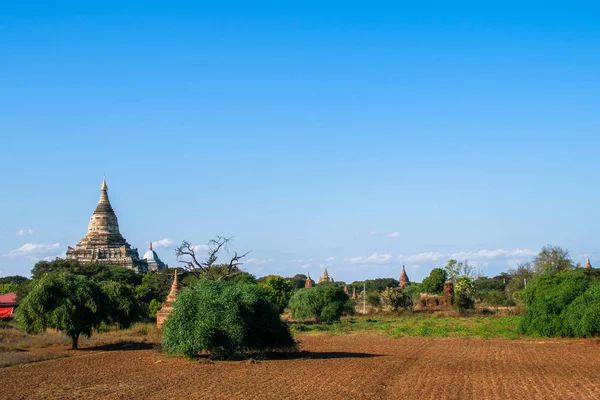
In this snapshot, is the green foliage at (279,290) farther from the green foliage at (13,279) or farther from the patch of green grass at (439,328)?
the green foliage at (13,279)

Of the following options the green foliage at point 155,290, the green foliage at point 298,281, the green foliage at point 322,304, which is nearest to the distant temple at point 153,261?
the green foliage at point 298,281

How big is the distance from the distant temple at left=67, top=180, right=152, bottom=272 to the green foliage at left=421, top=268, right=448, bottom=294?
1880 inches

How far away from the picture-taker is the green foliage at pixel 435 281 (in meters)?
94.8

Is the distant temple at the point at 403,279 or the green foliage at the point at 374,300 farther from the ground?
the distant temple at the point at 403,279

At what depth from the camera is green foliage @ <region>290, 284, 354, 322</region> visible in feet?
220

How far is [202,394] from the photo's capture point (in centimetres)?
2084

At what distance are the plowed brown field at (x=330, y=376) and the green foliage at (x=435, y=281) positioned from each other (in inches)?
2276

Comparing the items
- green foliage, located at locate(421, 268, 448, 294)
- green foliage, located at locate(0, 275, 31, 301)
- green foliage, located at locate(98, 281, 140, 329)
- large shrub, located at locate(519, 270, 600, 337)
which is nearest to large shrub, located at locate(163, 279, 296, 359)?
green foliage, located at locate(98, 281, 140, 329)

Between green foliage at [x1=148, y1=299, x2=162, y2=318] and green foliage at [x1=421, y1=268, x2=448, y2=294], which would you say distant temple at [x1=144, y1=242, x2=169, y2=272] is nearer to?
green foliage at [x1=421, y1=268, x2=448, y2=294]

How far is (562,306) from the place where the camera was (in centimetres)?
4491

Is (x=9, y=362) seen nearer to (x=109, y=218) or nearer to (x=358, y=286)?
(x=109, y=218)

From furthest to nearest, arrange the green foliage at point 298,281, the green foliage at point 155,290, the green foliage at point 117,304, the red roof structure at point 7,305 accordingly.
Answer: the green foliage at point 298,281, the green foliage at point 155,290, the red roof structure at point 7,305, the green foliage at point 117,304

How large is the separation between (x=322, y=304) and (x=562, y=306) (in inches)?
1080

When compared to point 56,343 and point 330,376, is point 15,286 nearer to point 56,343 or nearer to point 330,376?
point 56,343
